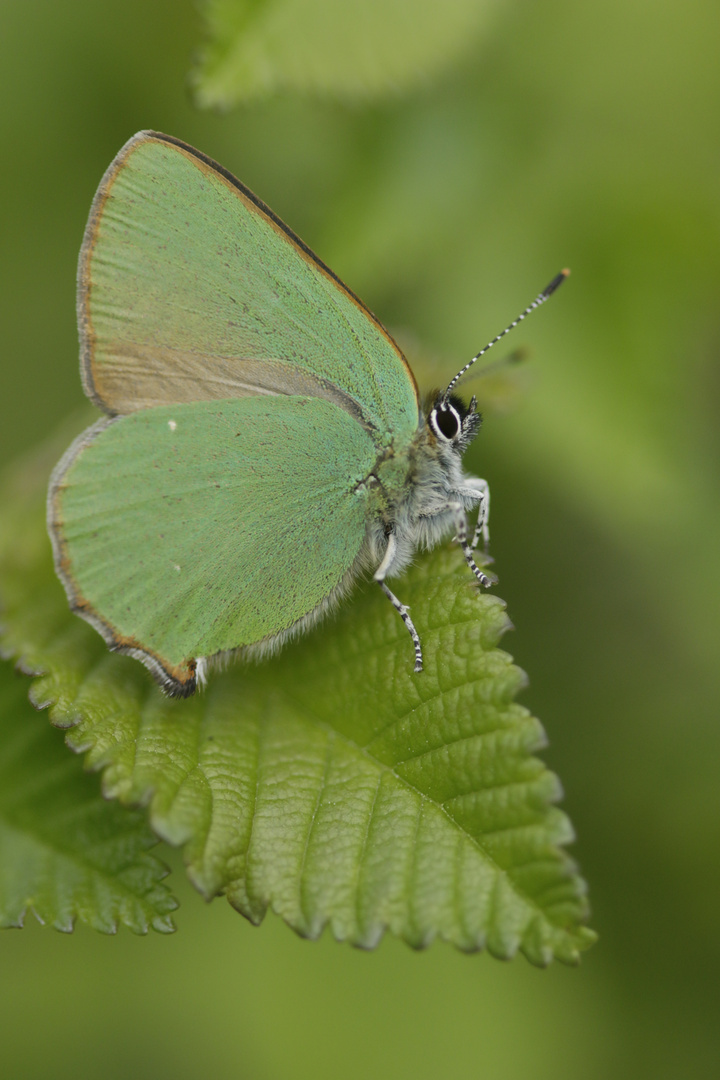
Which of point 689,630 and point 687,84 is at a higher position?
point 687,84

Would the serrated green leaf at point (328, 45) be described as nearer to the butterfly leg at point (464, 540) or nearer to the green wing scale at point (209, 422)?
the green wing scale at point (209, 422)

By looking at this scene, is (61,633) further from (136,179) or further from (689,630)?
(689,630)

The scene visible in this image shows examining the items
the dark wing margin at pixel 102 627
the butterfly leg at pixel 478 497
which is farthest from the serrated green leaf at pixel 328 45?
the butterfly leg at pixel 478 497

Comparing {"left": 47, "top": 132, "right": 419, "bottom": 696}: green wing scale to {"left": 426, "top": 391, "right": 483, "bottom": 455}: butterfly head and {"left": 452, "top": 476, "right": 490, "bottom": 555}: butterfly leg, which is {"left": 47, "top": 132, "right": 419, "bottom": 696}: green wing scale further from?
{"left": 452, "top": 476, "right": 490, "bottom": 555}: butterfly leg

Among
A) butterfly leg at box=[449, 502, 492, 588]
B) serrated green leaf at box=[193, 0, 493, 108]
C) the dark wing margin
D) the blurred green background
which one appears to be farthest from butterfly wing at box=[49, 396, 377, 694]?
serrated green leaf at box=[193, 0, 493, 108]

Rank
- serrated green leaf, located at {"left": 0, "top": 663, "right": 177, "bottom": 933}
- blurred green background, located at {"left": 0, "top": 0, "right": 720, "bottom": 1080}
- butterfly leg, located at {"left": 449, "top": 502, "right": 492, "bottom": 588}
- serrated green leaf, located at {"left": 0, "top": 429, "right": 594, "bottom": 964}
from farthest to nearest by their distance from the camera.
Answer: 1. blurred green background, located at {"left": 0, "top": 0, "right": 720, "bottom": 1080}
2. butterfly leg, located at {"left": 449, "top": 502, "right": 492, "bottom": 588}
3. serrated green leaf, located at {"left": 0, "top": 663, "right": 177, "bottom": 933}
4. serrated green leaf, located at {"left": 0, "top": 429, "right": 594, "bottom": 964}

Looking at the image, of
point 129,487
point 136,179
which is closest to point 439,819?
point 129,487
